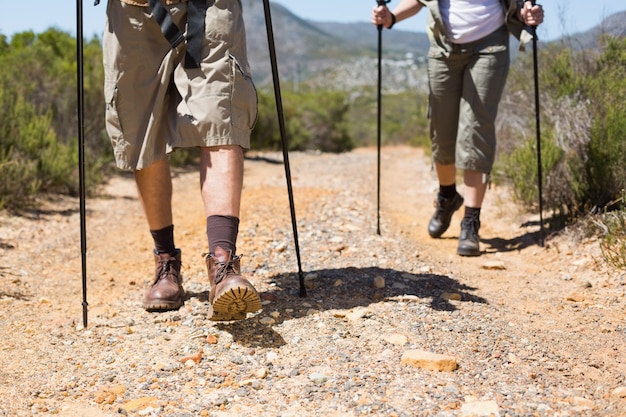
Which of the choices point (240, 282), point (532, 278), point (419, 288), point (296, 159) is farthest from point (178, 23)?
→ point (296, 159)

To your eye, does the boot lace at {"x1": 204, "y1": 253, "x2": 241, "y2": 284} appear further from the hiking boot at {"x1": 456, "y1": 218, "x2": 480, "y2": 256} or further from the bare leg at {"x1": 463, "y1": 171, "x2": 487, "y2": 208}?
the bare leg at {"x1": 463, "y1": 171, "x2": 487, "y2": 208}

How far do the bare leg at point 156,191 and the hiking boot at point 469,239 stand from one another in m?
2.17

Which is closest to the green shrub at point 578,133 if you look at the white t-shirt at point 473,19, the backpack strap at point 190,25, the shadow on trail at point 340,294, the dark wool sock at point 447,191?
the dark wool sock at point 447,191

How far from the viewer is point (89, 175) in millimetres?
7590

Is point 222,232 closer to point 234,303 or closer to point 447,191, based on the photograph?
point 234,303

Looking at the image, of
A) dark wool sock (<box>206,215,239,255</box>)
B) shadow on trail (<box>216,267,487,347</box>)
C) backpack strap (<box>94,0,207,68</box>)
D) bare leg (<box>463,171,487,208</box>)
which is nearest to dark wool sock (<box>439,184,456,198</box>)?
bare leg (<box>463,171,487,208</box>)

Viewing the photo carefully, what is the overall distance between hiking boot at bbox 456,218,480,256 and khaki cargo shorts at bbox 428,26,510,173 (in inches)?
14.6

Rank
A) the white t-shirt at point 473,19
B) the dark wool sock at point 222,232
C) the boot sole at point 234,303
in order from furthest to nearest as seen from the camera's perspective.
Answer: the white t-shirt at point 473,19, the dark wool sock at point 222,232, the boot sole at point 234,303

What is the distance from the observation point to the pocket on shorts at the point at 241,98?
304cm

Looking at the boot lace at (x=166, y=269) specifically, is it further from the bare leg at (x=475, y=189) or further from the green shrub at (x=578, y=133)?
the green shrub at (x=578, y=133)

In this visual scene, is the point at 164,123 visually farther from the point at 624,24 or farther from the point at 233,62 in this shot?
the point at 624,24

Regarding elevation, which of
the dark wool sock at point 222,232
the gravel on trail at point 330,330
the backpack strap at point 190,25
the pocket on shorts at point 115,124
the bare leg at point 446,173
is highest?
the backpack strap at point 190,25

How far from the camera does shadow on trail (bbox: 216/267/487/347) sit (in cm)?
308

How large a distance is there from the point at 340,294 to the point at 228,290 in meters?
0.98
